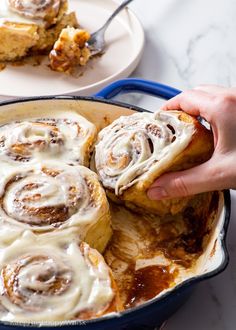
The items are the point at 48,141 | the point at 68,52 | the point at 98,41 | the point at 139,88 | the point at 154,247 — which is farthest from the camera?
the point at 98,41

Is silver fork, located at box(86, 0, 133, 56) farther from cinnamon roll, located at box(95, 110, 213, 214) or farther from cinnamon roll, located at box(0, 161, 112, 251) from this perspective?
cinnamon roll, located at box(0, 161, 112, 251)

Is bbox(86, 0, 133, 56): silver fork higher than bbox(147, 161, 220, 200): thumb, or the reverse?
bbox(147, 161, 220, 200): thumb

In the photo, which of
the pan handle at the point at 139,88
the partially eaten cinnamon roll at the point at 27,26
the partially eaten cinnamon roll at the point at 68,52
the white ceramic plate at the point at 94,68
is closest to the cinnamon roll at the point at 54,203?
the pan handle at the point at 139,88

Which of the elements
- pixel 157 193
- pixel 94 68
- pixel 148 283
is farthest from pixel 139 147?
pixel 94 68

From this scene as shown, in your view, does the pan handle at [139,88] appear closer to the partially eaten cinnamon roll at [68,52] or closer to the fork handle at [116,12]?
the partially eaten cinnamon roll at [68,52]

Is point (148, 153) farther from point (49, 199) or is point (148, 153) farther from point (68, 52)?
point (68, 52)

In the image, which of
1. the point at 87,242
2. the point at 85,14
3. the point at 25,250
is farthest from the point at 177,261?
the point at 85,14

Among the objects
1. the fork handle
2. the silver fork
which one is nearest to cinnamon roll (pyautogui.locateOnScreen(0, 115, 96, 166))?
the silver fork

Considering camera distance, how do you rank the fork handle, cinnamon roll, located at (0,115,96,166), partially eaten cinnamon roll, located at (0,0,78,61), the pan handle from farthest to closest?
the fork handle → partially eaten cinnamon roll, located at (0,0,78,61) → the pan handle → cinnamon roll, located at (0,115,96,166)
